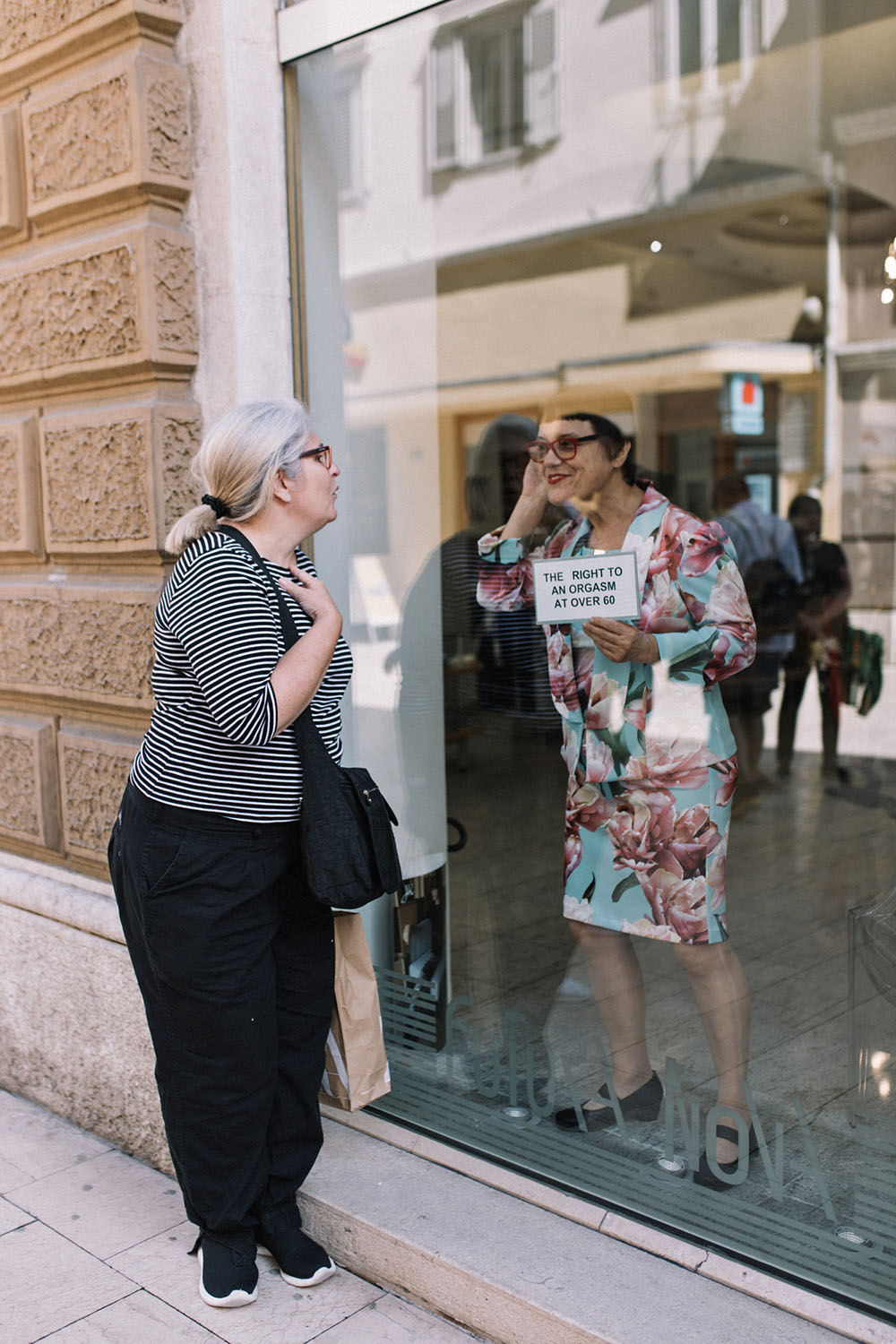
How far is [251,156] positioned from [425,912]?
202cm

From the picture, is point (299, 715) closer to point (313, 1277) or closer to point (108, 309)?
point (313, 1277)

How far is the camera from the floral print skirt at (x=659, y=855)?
2.73m

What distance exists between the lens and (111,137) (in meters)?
3.15

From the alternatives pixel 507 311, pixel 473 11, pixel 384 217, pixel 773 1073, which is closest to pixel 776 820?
pixel 773 1073

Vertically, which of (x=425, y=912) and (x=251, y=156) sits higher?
(x=251, y=156)

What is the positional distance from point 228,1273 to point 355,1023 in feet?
1.91

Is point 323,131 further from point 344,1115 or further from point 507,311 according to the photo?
point 507,311

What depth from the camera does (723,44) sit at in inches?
265

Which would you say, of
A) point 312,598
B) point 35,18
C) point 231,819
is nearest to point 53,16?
point 35,18

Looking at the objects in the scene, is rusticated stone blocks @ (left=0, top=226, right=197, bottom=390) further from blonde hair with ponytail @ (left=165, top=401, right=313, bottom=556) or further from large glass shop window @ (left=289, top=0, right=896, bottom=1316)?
blonde hair with ponytail @ (left=165, top=401, right=313, bottom=556)

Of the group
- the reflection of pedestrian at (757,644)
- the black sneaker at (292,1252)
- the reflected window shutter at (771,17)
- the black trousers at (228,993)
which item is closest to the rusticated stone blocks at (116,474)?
the black trousers at (228,993)

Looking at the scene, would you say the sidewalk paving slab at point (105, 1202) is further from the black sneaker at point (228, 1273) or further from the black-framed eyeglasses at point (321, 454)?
the black-framed eyeglasses at point (321, 454)

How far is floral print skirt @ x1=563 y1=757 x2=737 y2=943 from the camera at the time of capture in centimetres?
273

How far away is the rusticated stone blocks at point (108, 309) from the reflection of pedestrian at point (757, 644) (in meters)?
1.50
